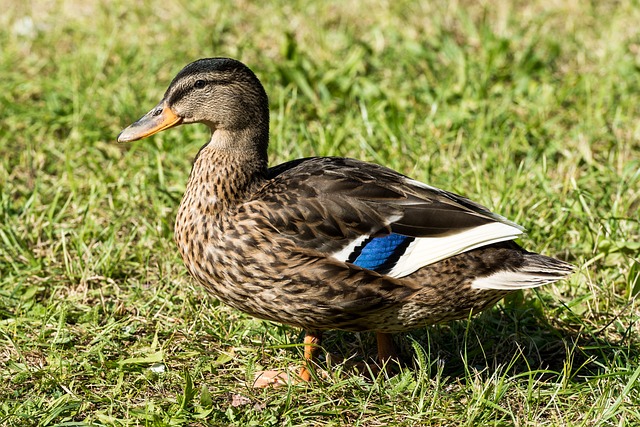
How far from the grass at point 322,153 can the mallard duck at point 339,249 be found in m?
0.26

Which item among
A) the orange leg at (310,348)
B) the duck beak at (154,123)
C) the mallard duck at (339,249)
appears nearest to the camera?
the mallard duck at (339,249)

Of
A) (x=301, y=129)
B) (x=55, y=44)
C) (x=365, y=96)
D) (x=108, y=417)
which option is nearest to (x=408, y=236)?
(x=108, y=417)

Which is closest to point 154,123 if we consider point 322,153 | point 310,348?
point 310,348

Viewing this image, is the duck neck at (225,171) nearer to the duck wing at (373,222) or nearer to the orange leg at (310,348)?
the duck wing at (373,222)

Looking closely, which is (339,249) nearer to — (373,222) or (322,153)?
(373,222)

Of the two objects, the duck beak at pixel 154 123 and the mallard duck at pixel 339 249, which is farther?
the duck beak at pixel 154 123

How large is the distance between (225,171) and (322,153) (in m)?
1.50

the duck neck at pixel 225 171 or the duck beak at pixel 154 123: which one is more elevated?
the duck beak at pixel 154 123

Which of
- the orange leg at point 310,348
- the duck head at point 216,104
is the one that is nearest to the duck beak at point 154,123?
the duck head at point 216,104

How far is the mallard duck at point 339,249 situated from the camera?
3.53 meters

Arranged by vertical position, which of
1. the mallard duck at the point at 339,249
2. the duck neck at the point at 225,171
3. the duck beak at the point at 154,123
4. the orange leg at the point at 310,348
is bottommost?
the orange leg at the point at 310,348

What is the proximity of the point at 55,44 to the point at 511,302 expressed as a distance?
391 cm

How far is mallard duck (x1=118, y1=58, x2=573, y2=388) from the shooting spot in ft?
11.6

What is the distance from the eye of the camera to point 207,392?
3.45 m
